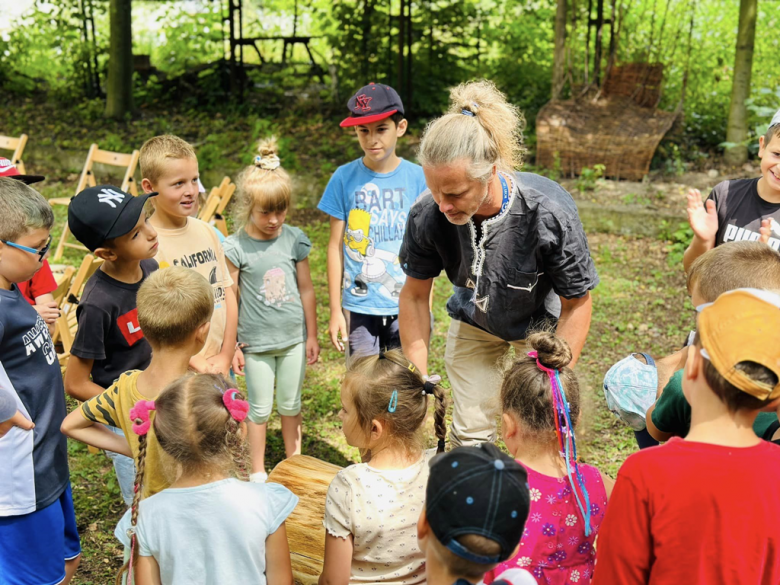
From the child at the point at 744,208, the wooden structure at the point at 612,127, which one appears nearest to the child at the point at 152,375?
the child at the point at 744,208

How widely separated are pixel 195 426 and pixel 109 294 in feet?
3.15

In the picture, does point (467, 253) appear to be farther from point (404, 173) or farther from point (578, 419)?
point (404, 173)

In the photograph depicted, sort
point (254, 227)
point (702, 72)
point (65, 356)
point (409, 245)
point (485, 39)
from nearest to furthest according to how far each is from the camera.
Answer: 1. point (409, 245)
2. point (254, 227)
3. point (65, 356)
4. point (702, 72)
5. point (485, 39)

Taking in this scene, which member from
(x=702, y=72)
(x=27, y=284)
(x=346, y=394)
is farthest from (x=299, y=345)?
(x=702, y=72)

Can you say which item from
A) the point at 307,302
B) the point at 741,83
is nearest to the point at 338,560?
the point at 307,302

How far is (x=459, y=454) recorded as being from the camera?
5.40 ft

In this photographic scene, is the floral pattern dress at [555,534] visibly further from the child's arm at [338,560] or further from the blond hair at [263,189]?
the blond hair at [263,189]

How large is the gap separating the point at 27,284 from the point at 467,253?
6.68 ft

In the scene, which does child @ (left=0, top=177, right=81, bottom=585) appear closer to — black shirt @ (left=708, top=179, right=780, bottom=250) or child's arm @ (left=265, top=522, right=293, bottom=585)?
child's arm @ (left=265, top=522, right=293, bottom=585)

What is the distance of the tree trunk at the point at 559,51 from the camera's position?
8.62 m

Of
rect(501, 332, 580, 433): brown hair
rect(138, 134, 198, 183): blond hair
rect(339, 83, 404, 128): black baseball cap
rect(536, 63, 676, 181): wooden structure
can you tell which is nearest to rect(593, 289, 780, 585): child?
rect(501, 332, 580, 433): brown hair

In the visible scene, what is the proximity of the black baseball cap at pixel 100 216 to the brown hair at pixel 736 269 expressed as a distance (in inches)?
79.1

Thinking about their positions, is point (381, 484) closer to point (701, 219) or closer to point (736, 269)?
point (736, 269)

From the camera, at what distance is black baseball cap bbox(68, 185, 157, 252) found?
2.72 meters
